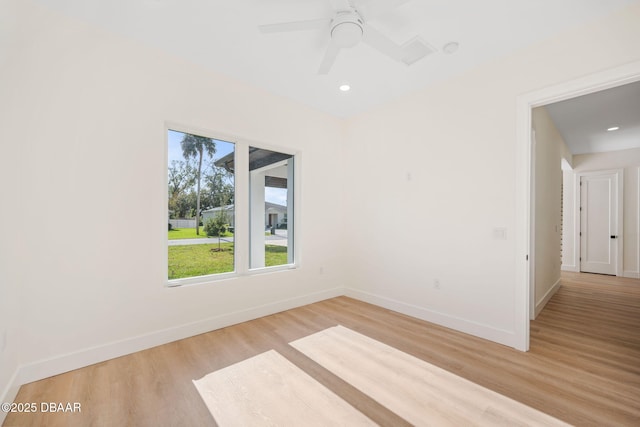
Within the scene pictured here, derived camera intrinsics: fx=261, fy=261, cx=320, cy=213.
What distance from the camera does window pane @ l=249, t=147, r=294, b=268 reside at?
3.59 meters

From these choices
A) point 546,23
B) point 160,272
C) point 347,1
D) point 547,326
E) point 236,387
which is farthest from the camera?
point 547,326

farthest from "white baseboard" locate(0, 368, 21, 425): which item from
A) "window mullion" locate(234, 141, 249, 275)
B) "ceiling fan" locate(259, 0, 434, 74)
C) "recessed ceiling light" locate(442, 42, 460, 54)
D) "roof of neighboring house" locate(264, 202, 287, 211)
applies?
"recessed ceiling light" locate(442, 42, 460, 54)

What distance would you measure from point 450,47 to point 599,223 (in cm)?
678

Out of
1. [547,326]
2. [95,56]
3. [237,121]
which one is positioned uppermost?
[95,56]

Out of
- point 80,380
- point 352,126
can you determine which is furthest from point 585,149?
point 80,380

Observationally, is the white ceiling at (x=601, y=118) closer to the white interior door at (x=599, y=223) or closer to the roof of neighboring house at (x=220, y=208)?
the white interior door at (x=599, y=223)

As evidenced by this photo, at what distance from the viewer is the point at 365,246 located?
13.6 ft

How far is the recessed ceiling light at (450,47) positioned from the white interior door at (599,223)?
256 inches

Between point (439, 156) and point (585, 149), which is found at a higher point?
point (585, 149)

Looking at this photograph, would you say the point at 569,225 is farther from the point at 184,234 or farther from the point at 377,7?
the point at 184,234

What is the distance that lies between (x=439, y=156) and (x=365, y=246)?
5.58ft

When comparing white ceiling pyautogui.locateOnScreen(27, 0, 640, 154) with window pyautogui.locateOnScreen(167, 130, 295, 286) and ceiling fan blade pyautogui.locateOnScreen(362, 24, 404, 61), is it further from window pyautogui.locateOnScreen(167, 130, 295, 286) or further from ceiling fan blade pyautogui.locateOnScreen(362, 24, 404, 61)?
window pyautogui.locateOnScreen(167, 130, 295, 286)

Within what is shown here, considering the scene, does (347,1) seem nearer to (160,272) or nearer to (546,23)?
(546,23)

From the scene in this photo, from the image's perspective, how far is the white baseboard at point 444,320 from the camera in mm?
2680
